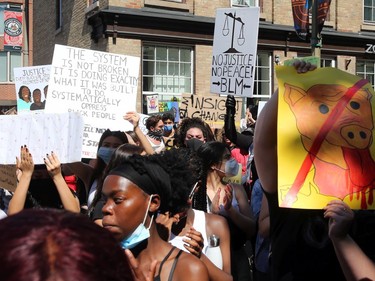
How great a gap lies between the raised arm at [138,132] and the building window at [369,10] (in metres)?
15.4

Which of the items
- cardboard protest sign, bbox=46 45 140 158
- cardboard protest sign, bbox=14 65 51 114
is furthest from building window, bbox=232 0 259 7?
cardboard protest sign, bbox=46 45 140 158

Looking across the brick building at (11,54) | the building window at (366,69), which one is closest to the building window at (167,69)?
the building window at (366,69)

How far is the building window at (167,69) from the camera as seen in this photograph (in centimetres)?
1639

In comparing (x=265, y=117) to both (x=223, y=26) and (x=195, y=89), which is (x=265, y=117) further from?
(x=195, y=89)

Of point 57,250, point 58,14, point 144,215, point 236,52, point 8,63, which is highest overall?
point 58,14

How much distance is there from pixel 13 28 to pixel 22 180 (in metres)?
31.3

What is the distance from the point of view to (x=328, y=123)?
247cm

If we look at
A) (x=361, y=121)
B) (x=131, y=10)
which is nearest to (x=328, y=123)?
(x=361, y=121)

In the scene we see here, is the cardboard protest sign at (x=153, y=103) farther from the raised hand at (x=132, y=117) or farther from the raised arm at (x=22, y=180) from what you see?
the raised arm at (x=22, y=180)

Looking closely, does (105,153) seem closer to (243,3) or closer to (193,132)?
(193,132)

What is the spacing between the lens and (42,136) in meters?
4.71

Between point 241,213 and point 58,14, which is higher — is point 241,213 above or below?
below

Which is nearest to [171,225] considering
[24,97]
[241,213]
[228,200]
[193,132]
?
[228,200]

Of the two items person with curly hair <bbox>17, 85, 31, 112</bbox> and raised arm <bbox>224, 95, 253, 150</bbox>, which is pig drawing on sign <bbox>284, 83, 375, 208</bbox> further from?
person with curly hair <bbox>17, 85, 31, 112</bbox>
